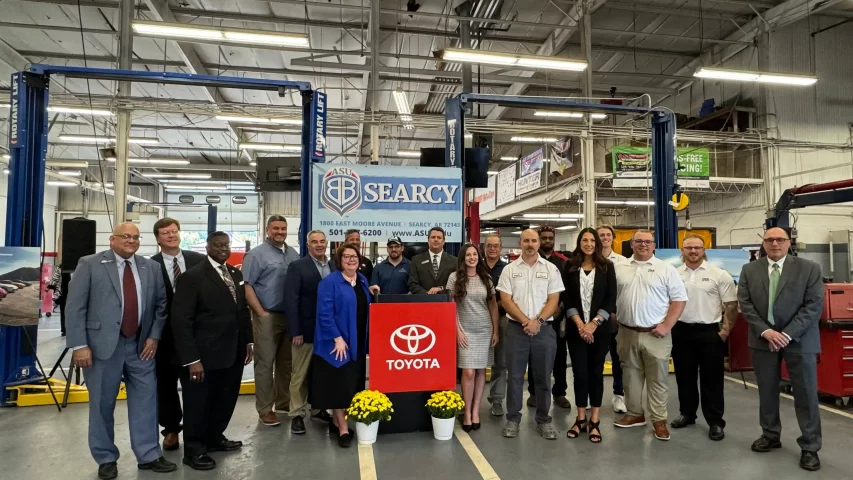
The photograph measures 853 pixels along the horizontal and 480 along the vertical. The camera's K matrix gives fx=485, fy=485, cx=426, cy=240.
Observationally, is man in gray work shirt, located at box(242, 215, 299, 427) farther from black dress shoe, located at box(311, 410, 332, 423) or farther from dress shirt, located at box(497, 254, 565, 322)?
dress shirt, located at box(497, 254, 565, 322)

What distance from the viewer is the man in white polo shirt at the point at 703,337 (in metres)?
3.82

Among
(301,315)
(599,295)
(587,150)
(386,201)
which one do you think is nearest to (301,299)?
(301,315)

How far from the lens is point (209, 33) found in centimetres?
718

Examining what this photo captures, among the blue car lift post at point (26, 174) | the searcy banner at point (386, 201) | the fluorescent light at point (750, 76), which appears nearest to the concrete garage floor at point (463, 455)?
the blue car lift post at point (26, 174)

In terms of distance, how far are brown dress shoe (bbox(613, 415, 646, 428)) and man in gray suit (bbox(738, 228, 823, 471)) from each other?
778 mm

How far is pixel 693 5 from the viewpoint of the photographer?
443 inches

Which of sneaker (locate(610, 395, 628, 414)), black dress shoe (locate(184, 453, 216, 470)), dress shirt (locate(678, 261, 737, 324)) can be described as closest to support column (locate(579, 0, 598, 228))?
sneaker (locate(610, 395, 628, 414))

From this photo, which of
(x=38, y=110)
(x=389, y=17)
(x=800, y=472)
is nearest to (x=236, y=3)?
(x=389, y=17)

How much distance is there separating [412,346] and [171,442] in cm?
186

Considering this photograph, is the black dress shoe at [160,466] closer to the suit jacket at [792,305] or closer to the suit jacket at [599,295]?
the suit jacket at [599,295]

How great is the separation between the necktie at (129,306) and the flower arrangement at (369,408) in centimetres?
153

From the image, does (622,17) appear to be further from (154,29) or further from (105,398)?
(105,398)

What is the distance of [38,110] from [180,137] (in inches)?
569

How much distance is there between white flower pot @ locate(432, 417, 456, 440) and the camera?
361 cm
